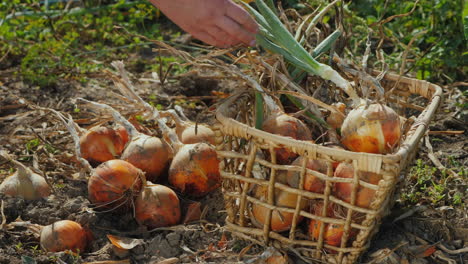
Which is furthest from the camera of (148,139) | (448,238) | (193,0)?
(148,139)

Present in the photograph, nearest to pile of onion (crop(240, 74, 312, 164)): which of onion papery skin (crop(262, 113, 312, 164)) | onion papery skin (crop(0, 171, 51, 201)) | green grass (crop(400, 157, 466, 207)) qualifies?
onion papery skin (crop(262, 113, 312, 164))

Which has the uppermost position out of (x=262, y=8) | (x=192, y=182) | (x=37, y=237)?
(x=262, y=8)

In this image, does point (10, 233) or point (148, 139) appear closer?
point (10, 233)

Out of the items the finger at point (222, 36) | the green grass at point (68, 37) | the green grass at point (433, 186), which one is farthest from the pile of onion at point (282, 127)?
the green grass at point (68, 37)

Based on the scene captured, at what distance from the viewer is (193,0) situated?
1615 mm

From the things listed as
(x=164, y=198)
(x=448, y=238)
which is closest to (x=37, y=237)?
(x=164, y=198)

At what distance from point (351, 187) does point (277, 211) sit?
0.78ft

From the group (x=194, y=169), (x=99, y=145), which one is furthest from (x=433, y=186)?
(x=99, y=145)

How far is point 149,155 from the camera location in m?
2.18

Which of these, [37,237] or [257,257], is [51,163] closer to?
[37,237]

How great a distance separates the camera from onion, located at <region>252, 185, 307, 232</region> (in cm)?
176

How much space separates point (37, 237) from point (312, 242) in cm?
86

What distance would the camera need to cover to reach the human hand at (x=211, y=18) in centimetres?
162

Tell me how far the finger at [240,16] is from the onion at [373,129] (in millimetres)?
376
